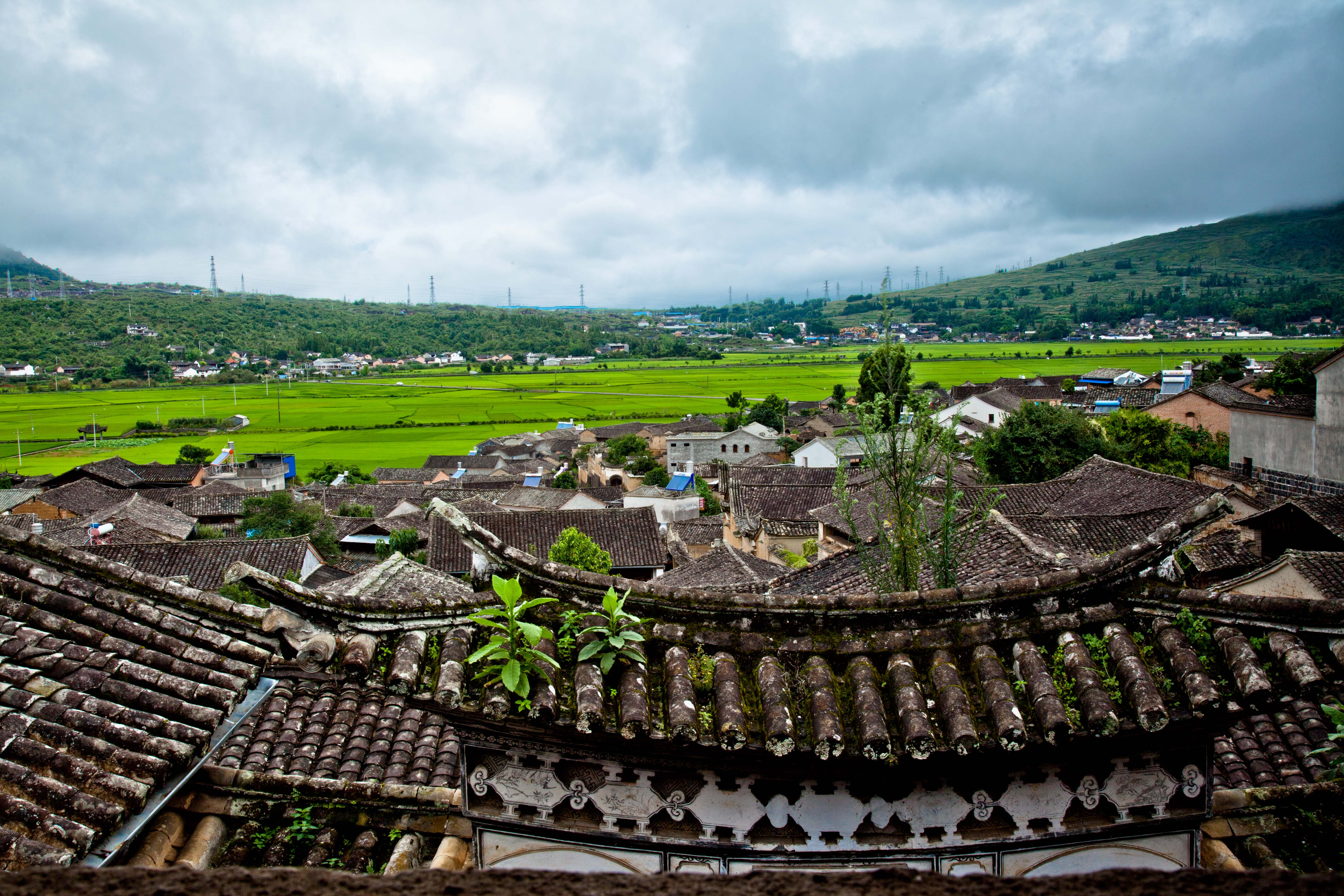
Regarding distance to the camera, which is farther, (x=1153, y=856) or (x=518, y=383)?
(x=518, y=383)

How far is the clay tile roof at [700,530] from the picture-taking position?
1469 inches

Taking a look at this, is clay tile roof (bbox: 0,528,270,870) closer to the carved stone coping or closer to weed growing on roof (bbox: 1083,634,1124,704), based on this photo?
the carved stone coping

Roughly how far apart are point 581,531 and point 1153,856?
30.2 m

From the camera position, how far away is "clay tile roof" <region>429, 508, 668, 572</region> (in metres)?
32.6

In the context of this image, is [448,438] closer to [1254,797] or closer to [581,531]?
[581,531]

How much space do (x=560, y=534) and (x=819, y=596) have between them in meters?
28.6

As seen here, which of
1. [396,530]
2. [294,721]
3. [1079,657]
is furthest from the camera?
[396,530]

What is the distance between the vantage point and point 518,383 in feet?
484

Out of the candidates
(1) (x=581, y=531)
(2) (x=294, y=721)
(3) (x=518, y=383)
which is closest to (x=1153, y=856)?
(2) (x=294, y=721)

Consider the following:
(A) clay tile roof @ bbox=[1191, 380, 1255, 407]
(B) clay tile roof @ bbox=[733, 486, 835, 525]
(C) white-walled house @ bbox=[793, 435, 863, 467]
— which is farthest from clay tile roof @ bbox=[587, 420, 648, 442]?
(A) clay tile roof @ bbox=[1191, 380, 1255, 407]

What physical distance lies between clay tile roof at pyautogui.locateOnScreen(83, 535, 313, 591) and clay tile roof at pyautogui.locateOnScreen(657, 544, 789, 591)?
1512cm

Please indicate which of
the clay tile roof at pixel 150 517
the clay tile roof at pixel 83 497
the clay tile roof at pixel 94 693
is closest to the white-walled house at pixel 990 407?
the clay tile roof at pixel 150 517

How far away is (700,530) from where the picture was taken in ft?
127

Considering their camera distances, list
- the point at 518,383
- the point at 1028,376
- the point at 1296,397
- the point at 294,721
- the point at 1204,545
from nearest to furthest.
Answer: the point at 294,721, the point at 1204,545, the point at 1296,397, the point at 1028,376, the point at 518,383
